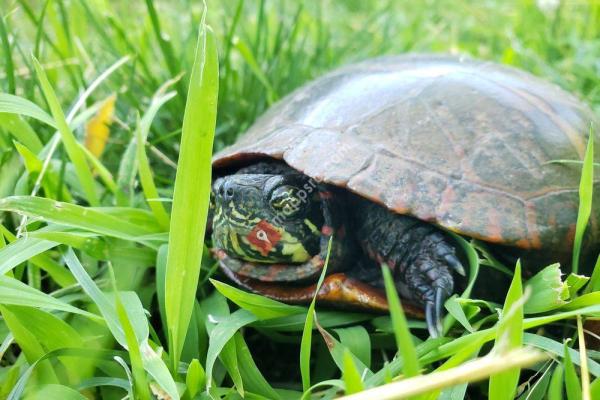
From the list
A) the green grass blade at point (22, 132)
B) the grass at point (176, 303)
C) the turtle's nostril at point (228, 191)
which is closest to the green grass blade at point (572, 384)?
the grass at point (176, 303)

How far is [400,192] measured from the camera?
4.09 ft

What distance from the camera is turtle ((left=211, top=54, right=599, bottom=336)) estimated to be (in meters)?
1.25

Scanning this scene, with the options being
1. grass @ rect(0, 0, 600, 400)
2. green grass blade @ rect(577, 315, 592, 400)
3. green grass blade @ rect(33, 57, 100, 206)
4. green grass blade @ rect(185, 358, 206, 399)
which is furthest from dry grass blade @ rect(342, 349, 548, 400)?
green grass blade @ rect(33, 57, 100, 206)

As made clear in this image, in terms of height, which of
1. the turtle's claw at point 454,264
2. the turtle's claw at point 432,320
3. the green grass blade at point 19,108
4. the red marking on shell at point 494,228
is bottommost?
the turtle's claw at point 432,320

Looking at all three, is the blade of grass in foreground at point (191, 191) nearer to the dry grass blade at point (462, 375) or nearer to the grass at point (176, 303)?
the grass at point (176, 303)

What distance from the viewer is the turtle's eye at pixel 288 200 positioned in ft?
4.22

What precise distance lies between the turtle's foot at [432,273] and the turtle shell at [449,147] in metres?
0.07

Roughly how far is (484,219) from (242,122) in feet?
3.50

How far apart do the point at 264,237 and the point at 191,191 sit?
0.38 m

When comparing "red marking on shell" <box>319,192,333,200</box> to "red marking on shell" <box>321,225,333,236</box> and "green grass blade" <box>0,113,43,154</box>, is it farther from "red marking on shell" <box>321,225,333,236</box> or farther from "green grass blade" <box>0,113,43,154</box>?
"green grass blade" <box>0,113,43,154</box>

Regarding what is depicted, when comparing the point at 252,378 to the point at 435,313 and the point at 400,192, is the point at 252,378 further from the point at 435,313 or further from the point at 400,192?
the point at 400,192

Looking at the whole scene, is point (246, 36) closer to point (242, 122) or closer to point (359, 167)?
point (242, 122)

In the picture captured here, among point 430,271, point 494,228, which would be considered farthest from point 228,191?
point 494,228

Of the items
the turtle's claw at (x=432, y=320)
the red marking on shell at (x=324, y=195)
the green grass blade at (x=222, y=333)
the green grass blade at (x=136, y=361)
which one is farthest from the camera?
the red marking on shell at (x=324, y=195)
